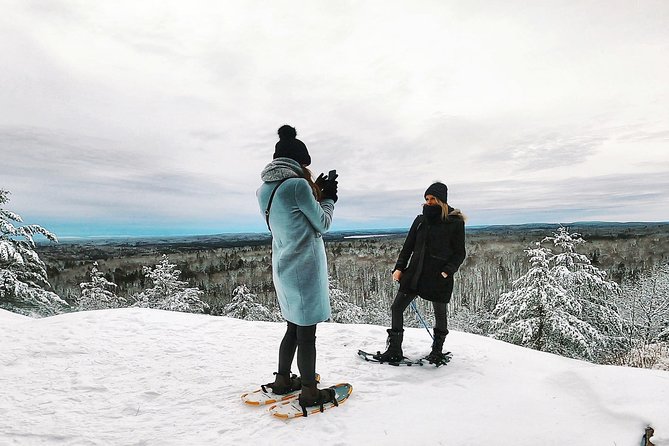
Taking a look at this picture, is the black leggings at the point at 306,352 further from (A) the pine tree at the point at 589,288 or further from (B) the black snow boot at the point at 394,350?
(A) the pine tree at the point at 589,288

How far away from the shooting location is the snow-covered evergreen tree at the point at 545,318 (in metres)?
13.7

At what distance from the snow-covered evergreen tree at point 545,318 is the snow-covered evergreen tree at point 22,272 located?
17.5 meters

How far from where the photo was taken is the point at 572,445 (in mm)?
2596

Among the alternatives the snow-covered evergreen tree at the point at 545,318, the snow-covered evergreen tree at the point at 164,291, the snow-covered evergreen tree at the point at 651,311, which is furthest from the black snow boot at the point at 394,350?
the snow-covered evergreen tree at the point at 164,291

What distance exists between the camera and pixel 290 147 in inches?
119

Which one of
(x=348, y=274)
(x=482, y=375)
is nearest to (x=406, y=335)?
(x=482, y=375)

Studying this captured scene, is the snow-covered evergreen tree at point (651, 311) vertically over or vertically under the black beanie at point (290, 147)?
under

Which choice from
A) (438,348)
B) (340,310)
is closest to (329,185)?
(438,348)

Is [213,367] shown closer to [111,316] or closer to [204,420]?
[204,420]

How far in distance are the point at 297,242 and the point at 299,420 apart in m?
1.41

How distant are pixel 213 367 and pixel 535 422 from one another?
10.8ft

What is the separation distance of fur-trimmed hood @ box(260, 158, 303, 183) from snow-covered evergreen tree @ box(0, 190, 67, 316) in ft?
45.5

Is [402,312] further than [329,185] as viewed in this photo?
Yes

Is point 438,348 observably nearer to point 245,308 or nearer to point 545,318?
point 545,318
